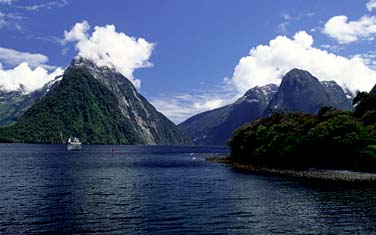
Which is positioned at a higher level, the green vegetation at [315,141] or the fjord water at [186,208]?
the green vegetation at [315,141]

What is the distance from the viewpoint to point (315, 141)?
128 m

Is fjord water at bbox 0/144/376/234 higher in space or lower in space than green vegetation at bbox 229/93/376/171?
lower

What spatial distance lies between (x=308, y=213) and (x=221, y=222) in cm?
1494

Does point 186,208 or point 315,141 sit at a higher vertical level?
point 315,141

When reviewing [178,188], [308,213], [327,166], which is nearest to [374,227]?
[308,213]

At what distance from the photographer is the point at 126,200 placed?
70125 millimetres

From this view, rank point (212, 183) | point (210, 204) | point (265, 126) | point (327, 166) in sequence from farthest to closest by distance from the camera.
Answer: point (265, 126)
point (327, 166)
point (212, 183)
point (210, 204)

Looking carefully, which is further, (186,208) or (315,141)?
(315,141)

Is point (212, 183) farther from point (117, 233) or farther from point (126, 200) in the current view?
point (117, 233)

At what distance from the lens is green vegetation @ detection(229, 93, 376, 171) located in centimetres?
11706

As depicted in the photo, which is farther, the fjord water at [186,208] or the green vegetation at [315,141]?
the green vegetation at [315,141]

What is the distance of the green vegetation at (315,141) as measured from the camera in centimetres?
11706

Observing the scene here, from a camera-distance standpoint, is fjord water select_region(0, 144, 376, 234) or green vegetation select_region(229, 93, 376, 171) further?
green vegetation select_region(229, 93, 376, 171)

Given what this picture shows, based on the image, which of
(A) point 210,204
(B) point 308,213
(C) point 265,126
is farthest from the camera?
(C) point 265,126
